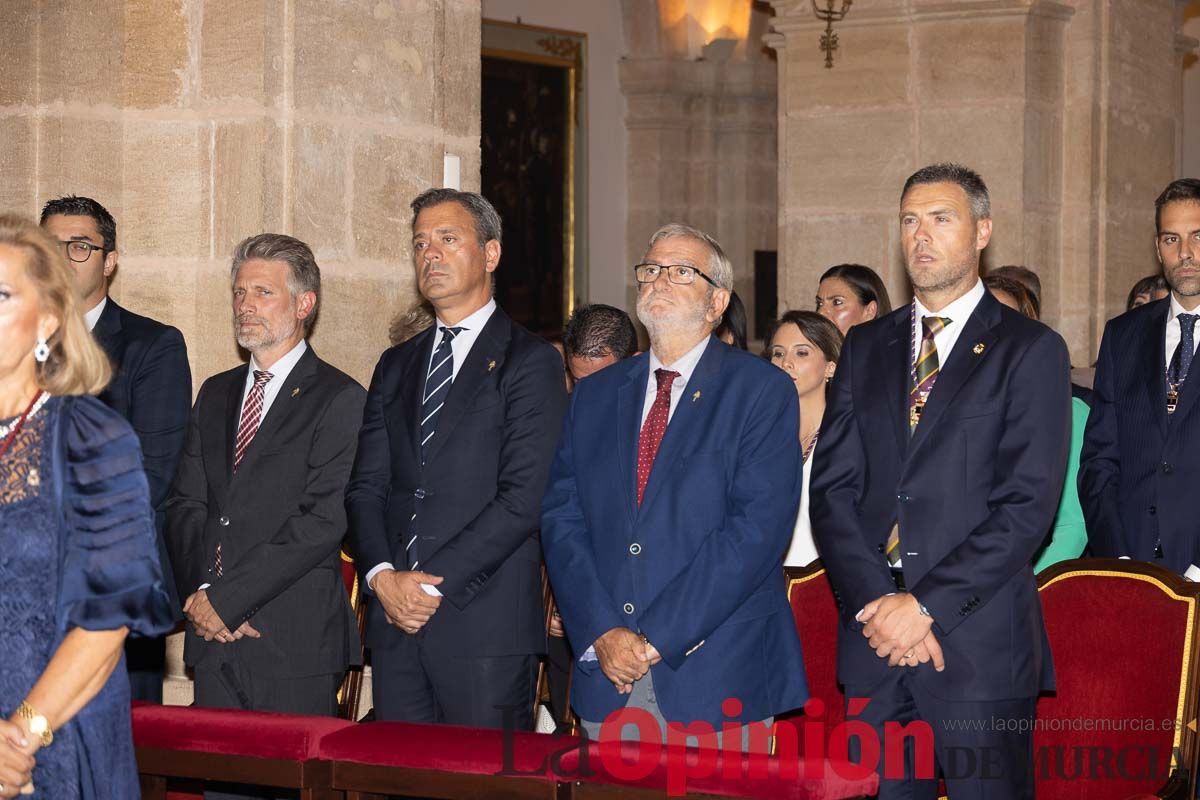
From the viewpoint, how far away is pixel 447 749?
318 cm

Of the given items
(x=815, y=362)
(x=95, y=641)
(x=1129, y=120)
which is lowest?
(x=95, y=641)

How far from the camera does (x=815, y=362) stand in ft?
15.9

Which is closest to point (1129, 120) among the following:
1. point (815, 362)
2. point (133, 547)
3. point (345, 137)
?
point (815, 362)

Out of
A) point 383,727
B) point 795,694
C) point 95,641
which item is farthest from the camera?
point 795,694

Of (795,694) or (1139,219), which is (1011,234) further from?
(795,694)

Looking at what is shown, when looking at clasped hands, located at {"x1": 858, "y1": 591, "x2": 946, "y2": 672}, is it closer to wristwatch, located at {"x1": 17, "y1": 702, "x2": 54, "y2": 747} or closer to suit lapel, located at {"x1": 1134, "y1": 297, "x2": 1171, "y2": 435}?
suit lapel, located at {"x1": 1134, "y1": 297, "x2": 1171, "y2": 435}

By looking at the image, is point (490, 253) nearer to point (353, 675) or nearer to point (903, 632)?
point (353, 675)

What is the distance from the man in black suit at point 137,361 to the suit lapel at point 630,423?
135 cm

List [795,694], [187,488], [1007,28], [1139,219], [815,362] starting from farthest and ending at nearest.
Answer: [1139,219] → [1007,28] → [815,362] → [187,488] → [795,694]

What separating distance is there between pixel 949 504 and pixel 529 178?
9685 mm

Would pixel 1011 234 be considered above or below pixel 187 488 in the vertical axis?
above

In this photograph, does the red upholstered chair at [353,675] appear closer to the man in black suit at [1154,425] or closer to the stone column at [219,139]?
the stone column at [219,139]

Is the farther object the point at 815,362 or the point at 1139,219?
the point at 1139,219

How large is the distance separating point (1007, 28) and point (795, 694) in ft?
16.4
